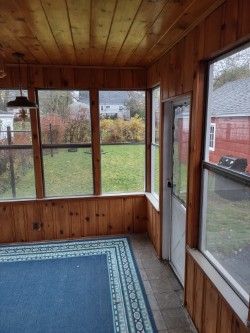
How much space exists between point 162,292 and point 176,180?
120 centimetres

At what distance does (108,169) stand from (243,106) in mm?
2616

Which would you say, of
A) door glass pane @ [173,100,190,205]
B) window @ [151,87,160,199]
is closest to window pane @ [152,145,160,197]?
window @ [151,87,160,199]

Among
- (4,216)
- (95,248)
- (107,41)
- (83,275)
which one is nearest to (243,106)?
(107,41)

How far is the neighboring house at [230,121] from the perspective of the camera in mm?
1620

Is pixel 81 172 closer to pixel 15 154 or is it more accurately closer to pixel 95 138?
pixel 95 138

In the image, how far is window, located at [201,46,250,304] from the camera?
64.6 inches

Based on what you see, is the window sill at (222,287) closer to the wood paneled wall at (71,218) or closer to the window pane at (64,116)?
the wood paneled wall at (71,218)

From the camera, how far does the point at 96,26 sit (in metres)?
2.13

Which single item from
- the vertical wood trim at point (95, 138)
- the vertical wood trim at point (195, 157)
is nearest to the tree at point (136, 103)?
the vertical wood trim at point (95, 138)

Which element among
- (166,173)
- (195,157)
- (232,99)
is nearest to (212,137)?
(195,157)

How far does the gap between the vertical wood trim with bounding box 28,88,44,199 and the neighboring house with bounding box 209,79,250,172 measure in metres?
2.50

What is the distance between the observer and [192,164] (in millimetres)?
2197

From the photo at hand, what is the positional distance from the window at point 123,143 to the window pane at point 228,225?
1.98 metres

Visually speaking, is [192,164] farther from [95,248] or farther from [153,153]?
[95,248]
